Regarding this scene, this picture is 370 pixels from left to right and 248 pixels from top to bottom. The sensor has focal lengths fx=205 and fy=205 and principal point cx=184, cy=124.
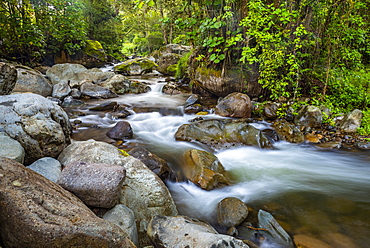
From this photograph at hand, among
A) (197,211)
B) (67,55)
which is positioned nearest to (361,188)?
(197,211)

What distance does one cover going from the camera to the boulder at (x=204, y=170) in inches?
146

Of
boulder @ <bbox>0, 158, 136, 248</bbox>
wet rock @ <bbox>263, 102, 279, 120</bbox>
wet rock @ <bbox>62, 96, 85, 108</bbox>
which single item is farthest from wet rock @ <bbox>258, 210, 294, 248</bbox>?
wet rock @ <bbox>62, 96, 85, 108</bbox>

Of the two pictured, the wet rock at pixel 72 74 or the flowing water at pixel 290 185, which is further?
the wet rock at pixel 72 74

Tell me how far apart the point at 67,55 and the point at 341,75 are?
51.6 feet

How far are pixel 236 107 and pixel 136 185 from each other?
17.6ft

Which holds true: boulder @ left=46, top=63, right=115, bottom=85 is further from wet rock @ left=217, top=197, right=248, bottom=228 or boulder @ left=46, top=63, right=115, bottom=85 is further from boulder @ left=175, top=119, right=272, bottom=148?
A: wet rock @ left=217, top=197, right=248, bottom=228

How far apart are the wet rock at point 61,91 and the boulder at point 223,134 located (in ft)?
20.1

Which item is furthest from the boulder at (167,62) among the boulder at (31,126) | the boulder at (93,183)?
the boulder at (93,183)

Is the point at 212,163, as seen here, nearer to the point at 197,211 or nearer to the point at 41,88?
the point at 197,211

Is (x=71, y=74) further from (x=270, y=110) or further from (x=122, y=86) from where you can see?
(x=270, y=110)

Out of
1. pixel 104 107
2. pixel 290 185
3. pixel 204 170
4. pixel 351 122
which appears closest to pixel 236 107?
pixel 351 122

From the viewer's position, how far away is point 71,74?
11469mm

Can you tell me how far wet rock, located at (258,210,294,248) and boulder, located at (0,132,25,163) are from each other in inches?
121

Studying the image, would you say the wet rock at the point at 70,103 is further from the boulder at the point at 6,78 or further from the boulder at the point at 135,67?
the boulder at the point at 135,67
